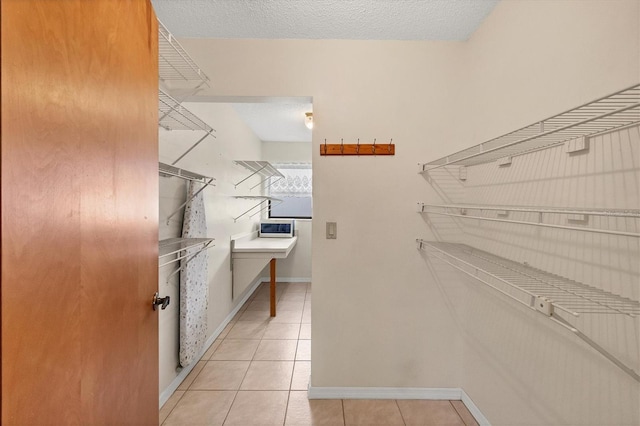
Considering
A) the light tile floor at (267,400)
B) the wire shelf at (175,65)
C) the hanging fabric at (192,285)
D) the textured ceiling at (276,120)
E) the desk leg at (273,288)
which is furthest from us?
the desk leg at (273,288)

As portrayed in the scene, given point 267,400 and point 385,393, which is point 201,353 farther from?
point 385,393

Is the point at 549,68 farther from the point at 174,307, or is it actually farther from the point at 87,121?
the point at 174,307

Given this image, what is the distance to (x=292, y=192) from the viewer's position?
4.45m

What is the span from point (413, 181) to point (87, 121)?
164 centimetres

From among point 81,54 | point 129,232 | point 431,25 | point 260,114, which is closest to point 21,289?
point 129,232

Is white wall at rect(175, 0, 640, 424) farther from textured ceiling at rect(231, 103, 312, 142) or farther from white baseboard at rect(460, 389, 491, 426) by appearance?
textured ceiling at rect(231, 103, 312, 142)

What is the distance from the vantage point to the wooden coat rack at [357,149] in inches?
70.5

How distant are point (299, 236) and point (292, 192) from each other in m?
0.72

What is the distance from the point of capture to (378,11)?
154 centimetres

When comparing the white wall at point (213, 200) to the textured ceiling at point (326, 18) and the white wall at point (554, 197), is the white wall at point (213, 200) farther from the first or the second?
the white wall at point (554, 197)

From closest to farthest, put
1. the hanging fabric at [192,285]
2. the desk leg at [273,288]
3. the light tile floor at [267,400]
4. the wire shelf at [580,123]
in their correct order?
the wire shelf at [580,123] → the light tile floor at [267,400] → the hanging fabric at [192,285] → the desk leg at [273,288]

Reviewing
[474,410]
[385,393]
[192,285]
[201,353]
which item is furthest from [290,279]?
[474,410]

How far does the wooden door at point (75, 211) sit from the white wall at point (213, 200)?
2.92ft

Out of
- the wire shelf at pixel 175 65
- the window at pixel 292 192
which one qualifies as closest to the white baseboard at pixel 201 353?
the window at pixel 292 192
